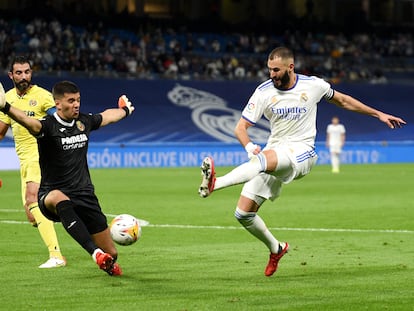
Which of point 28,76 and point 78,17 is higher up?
point 28,76

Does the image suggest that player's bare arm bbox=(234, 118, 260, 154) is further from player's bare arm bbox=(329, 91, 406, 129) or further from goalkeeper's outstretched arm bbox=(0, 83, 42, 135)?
goalkeeper's outstretched arm bbox=(0, 83, 42, 135)

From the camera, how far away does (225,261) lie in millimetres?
11766

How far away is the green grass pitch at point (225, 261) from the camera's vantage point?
8.76 m

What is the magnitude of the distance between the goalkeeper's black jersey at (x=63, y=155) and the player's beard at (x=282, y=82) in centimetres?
204

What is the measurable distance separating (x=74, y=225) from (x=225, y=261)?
259cm

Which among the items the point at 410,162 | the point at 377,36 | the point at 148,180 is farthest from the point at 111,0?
the point at 148,180

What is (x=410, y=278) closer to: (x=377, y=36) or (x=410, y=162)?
(x=410, y=162)

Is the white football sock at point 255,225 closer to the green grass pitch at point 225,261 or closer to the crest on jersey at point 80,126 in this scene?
the green grass pitch at point 225,261

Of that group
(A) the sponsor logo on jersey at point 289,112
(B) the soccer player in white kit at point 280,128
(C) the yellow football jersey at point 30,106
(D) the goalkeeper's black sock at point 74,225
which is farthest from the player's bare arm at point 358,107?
(C) the yellow football jersey at point 30,106

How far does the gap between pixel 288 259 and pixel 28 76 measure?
3709 millimetres

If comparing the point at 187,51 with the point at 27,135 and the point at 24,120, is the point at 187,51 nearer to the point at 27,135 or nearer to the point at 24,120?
the point at 27,135

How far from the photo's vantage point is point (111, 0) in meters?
54.1

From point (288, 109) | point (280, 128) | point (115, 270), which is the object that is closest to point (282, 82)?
point (288, 109)

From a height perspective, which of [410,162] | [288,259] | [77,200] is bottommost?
[410,162]
